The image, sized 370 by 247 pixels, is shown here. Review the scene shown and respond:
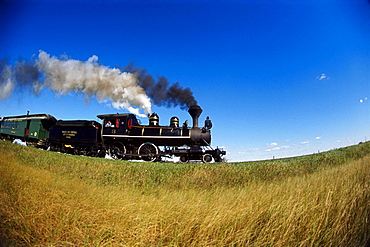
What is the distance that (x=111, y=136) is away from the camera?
12.7 feet

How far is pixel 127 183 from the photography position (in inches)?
71.2

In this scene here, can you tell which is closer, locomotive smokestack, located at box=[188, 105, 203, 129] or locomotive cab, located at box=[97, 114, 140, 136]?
locomotive smokestack, located at box=[188, 105, 203, 129]

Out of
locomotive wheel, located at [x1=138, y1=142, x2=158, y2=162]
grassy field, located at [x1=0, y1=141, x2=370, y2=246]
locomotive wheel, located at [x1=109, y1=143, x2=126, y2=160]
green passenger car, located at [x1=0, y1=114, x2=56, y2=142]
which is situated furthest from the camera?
locomotive wheel, located at [x1=138, y1=142, x2=158, y2=162]

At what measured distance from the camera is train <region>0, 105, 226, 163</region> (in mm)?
2158

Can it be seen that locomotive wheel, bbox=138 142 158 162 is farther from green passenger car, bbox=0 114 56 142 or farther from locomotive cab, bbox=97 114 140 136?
green passenger car, bbox=0 114 56 142

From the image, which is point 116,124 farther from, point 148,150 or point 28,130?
point 28,130

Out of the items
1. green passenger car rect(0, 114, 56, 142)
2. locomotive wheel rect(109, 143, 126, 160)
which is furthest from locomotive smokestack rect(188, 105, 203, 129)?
locomotive wheel rect(109, 143, 126, 160)

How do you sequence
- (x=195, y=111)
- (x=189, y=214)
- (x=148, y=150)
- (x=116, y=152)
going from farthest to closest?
(x=148, y=150), (x=116, y=152), (x=195, y=111), (x=189, y=214)

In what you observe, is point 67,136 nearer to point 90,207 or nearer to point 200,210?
point 90,207

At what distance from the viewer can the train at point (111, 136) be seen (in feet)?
7.08

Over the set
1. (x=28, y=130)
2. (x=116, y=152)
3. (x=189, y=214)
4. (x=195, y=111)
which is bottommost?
(x=189, y=214)

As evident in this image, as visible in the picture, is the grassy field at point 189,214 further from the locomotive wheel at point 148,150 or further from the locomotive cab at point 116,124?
the locomotive wheel at point 148,150

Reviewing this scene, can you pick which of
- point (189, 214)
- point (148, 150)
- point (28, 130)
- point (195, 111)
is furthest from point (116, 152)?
point (189, 214)

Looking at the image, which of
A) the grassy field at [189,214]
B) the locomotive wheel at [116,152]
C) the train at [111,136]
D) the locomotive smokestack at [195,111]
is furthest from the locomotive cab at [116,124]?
the grassy field at [189,214]
